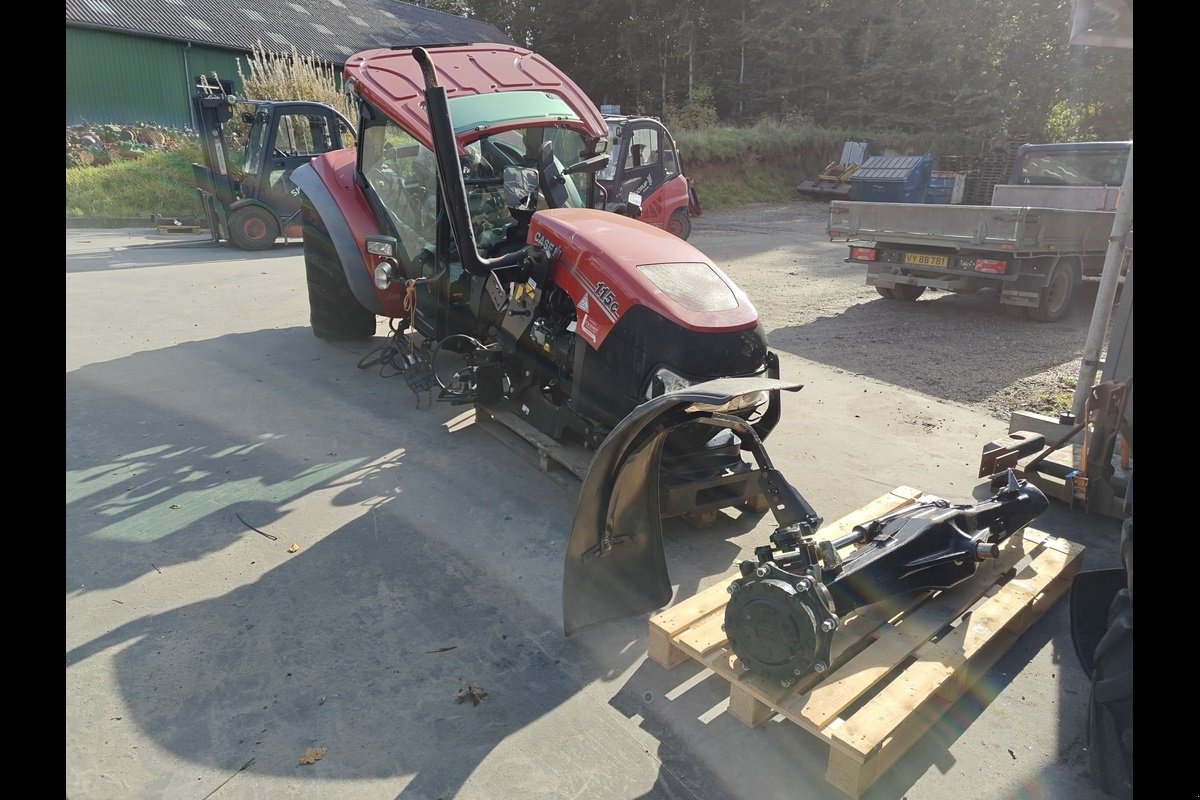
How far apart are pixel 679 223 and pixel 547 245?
10055mm

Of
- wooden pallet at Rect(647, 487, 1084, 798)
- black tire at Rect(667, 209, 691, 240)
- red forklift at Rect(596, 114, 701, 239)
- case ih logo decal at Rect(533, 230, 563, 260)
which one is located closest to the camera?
wooden pallet at Rect(647, 487, 1084, 798)

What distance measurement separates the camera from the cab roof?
16.3ft

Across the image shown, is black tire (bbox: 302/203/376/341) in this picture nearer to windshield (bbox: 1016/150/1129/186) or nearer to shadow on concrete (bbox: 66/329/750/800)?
shadow on concrete (bbox: 66/329/750/800)

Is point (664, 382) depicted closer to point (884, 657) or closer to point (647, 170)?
point (884, 657)

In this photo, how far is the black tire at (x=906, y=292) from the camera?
9.64 meters

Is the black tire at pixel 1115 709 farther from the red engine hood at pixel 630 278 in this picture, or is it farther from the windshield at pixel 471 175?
the windshield at pixel 471 175

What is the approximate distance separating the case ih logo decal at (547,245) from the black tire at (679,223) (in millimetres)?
9535


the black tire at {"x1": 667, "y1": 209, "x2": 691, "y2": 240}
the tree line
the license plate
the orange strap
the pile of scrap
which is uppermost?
the tree line

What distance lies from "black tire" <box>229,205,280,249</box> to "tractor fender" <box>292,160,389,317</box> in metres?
6.94

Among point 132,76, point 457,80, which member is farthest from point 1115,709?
point 132,76

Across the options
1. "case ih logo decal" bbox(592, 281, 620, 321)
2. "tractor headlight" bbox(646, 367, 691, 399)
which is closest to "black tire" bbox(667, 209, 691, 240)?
"case ih logo decal" bbox(592, 281, 620, 321)

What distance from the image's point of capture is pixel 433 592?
3336 mm
